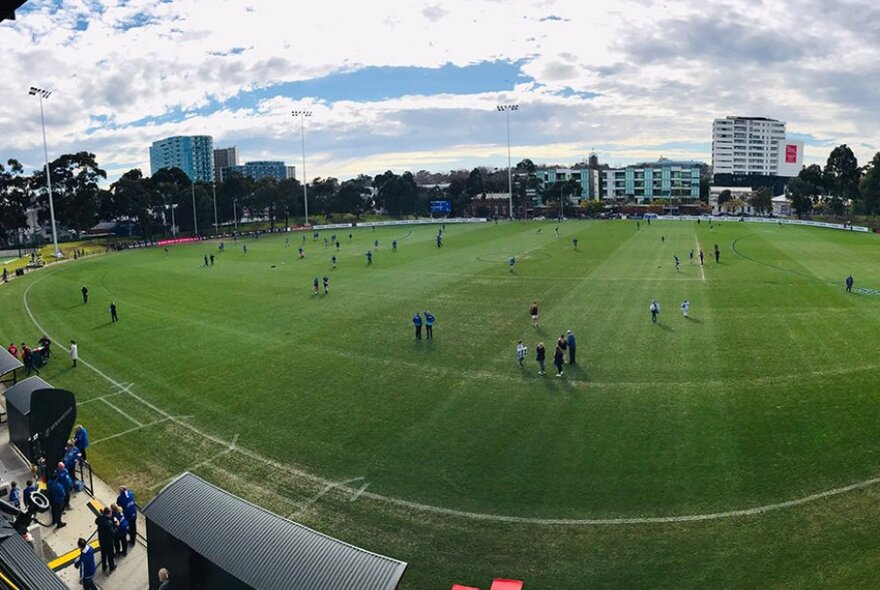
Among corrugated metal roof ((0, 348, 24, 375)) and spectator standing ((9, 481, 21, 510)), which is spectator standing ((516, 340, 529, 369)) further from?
corrugated metal roof ((0, 348, 24, 375))

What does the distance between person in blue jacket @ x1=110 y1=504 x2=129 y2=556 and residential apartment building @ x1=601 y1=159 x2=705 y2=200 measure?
19184cm

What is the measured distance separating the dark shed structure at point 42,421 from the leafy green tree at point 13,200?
87656 millimetres

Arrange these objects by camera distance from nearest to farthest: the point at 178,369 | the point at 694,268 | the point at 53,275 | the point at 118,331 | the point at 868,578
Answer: the point at 868,578, the point at 178,369, the point at 118,331, the point at 694,268, the point at 53,275

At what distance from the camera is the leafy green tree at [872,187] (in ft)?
312

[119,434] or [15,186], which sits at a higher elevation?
[15,186]

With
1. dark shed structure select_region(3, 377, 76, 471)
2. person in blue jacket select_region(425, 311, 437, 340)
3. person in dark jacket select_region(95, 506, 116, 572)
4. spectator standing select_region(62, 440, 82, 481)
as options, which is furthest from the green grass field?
person in dark jacket select_region(95, 506, 116, 572)

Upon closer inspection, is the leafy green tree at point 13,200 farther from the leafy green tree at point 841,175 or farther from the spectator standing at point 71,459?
the leafy green tree at point 841,175

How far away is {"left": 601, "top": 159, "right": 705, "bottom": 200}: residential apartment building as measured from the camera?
7461 inches

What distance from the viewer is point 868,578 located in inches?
472

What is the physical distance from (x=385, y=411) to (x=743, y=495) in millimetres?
11046

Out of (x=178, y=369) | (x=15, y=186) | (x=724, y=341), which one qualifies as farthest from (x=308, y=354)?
(x=15, y=186)

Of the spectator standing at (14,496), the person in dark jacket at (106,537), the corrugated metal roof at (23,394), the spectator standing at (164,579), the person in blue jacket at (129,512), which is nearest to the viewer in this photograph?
the spectator standing at (164,579)

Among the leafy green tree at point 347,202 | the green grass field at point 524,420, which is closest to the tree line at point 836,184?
the green grass field at point 524,420

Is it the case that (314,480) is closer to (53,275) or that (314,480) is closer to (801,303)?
(801,303)
